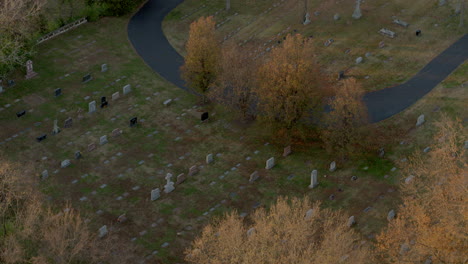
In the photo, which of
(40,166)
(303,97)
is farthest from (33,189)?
(303,97)

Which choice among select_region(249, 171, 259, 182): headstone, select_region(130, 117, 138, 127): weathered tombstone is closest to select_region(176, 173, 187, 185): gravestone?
select_region(249, 171, 259, 182): headstone

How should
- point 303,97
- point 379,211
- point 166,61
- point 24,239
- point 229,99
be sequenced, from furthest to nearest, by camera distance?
Answer: 1. point 166,61
2. point 229,99
3. point 303,97
4. point 379,211
5. point 24,239

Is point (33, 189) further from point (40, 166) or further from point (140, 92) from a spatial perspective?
point (140, 92)

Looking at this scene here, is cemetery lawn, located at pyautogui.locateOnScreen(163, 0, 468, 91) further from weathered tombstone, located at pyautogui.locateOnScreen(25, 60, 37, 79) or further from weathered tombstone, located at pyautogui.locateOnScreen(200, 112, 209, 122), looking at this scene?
weathered tombstone, located at pyautogui.locateOnScreen(25, 60, 37, 79)

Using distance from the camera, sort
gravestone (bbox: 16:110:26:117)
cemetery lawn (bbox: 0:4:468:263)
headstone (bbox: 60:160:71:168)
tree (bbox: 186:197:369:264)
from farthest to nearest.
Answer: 1. gravestone (bbox: 16:110:26:117)
2. headstone (bbox: 60:160:71:168)
3. cemetery lawn (bbox: 0:4:468:263)
4. tree (bbox: 186:197:369:264)

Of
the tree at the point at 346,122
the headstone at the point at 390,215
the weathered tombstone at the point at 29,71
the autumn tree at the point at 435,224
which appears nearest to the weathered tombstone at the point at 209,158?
the tree at the point at 346,122

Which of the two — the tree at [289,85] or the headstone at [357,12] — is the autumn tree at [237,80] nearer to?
the tree at [289,85]
